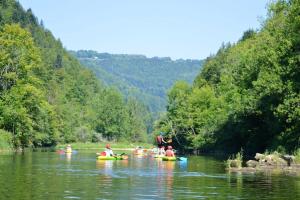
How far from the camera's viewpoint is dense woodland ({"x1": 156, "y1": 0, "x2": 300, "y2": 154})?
58.8m

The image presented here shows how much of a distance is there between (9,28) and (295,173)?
53697 millimetres

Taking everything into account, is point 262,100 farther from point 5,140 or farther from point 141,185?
point 141,185

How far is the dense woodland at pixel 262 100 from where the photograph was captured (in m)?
58.8

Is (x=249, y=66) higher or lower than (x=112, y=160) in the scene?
higher

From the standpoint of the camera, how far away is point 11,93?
284 feet

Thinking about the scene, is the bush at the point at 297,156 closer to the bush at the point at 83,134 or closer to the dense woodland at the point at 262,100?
the dense woodland at the point at 262,100

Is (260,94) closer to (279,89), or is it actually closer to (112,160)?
(279,89)

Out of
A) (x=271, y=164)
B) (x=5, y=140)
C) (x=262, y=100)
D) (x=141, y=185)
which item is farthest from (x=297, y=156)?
(x=5, y=140)

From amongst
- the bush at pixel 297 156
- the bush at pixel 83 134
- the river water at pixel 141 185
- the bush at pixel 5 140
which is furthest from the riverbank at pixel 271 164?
the bush at pixel 83 134

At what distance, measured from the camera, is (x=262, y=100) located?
219 ft

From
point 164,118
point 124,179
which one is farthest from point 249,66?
point 164,118

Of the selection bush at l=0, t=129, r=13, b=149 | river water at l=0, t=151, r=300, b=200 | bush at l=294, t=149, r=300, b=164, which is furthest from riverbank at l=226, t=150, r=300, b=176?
bush at l=0, t=129, r=13, b=149

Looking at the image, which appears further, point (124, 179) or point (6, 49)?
point (6, 49)

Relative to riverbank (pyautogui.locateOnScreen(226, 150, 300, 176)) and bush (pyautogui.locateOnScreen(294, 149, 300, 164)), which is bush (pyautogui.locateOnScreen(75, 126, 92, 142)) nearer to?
bush (pyautogui.locateOnScreen(294, 149, 300, 164))
